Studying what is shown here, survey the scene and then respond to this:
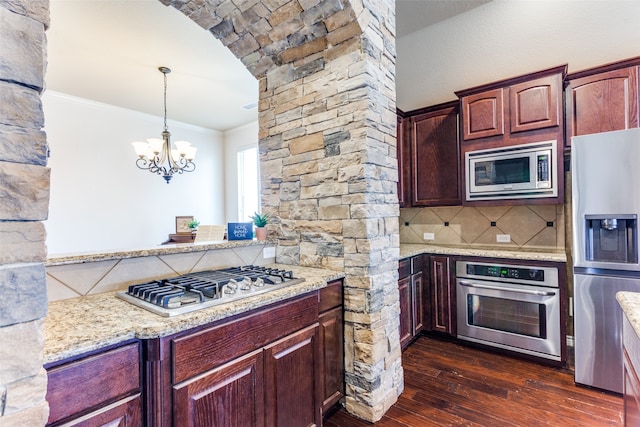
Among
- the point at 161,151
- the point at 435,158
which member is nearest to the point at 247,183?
the point at 161,151

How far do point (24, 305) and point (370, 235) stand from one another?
1.63m

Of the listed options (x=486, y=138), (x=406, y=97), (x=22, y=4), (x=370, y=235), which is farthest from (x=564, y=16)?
(x=22, y=4)

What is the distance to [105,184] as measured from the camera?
4.75m

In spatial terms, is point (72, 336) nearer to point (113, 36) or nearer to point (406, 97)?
point (113, 36)

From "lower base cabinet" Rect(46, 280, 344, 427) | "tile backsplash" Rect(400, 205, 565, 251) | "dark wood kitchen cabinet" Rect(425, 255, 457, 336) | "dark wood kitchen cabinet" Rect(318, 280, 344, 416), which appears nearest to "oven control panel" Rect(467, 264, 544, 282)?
"dark wood kitchen cabinet" Rect(425, 255, 457, 336)

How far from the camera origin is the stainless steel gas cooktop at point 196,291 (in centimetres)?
123

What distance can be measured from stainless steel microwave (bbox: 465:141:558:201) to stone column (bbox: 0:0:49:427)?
123 inches

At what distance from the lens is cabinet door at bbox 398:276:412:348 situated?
274 centimetres

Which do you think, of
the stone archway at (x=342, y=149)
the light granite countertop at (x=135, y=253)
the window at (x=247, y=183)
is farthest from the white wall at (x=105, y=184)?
the stone archway at (x=342, y=149)

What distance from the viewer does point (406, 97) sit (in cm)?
359

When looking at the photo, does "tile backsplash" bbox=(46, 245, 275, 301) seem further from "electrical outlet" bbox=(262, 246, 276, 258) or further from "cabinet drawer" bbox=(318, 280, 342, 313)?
"cabinet drawer" bbox=(318, 280, 342, 313)

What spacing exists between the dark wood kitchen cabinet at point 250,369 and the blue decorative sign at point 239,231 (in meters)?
0.77

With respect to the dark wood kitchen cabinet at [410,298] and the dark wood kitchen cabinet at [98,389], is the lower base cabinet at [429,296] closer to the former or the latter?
the dark wood kitchen cabinet at [410,298]

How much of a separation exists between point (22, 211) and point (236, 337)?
2.83 feet
